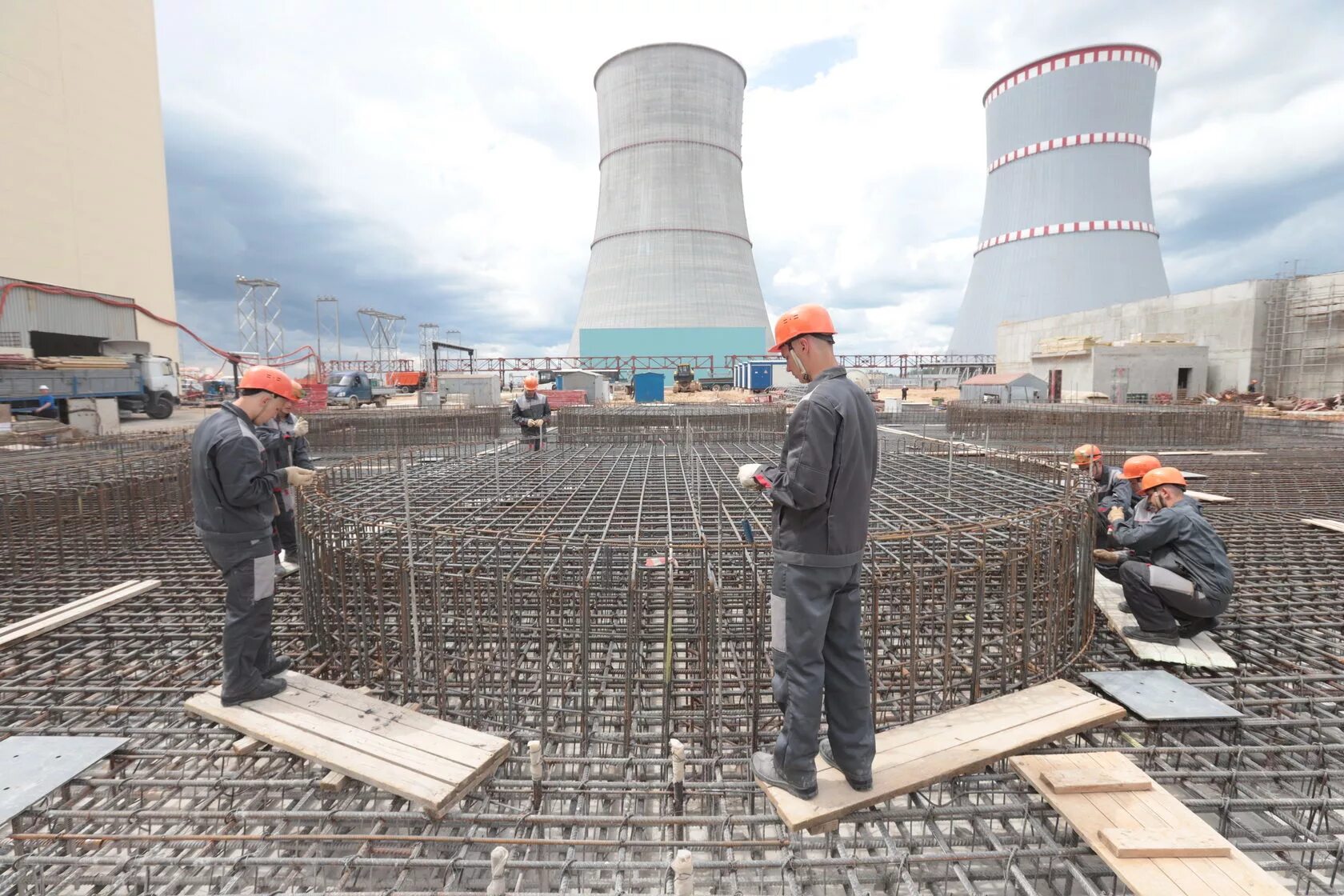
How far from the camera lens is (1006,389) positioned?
27.7 meters

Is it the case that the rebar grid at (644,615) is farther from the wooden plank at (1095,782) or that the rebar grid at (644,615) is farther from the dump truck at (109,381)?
the dump truck at (109,381)

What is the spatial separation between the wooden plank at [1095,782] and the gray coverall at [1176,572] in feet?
6.32

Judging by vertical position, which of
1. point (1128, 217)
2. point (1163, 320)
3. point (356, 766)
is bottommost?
point (356, 766)

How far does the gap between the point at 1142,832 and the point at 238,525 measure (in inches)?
168

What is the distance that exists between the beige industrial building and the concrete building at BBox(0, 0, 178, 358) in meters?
39.8

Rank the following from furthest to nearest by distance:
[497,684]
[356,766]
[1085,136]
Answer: [1085,136] → [497,684] → [356,766]

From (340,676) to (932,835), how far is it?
347cm

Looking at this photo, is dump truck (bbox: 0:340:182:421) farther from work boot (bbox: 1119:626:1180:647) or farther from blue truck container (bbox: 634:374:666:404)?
work boot (bbox: 1119:626:1180:647)

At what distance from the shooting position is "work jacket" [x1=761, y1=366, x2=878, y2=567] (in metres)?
2.27

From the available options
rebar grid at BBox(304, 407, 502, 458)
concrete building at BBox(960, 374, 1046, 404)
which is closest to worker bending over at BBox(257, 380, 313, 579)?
rebar grid at BBox(304, 407, 502, 458)

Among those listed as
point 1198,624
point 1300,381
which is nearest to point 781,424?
point 1198,624

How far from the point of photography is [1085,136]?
92.4 ft

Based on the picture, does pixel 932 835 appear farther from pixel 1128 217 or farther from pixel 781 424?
pixel 1128 217

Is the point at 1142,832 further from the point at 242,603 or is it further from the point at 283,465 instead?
the point at 283,465
